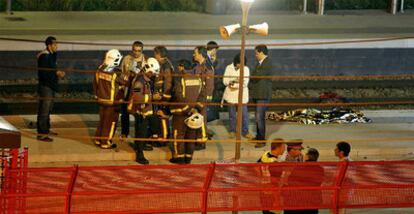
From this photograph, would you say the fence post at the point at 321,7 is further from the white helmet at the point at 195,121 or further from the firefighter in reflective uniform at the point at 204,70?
the white helmet at the point at 195,121

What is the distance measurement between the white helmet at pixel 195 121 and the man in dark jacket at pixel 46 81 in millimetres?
2147

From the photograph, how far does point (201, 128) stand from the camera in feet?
63.0

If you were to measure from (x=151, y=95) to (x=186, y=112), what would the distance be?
1.96 feet

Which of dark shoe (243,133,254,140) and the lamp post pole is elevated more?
the lamp post pole

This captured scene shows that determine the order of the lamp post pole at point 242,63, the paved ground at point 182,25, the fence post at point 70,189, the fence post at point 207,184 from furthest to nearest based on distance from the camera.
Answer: the paved ground at point 182,25 → the lamp post pole at point 242,63 → the fence post at point 207,184 → the fence post at point 70,189

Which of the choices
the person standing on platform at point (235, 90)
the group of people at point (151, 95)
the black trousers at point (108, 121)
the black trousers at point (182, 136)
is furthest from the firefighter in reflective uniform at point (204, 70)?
the black trousers at point (108, 121)

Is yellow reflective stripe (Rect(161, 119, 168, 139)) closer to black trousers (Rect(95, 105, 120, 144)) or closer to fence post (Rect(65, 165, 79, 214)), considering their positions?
black trousers (Rect(95, 105, 120, 144))

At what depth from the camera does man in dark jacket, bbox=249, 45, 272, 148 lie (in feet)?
65.7

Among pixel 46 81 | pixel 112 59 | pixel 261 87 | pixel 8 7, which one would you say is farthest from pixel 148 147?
pixel 8 7

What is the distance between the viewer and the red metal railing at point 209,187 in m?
14.3

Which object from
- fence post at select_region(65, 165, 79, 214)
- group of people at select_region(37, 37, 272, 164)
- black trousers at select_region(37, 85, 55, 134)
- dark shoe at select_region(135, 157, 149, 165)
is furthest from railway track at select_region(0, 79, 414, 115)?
fence post at select_region(65, 165, 79, 214)

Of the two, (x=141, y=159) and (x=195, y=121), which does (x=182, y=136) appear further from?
(x=141, y=159)

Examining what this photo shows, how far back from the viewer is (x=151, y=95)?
19.2 meters

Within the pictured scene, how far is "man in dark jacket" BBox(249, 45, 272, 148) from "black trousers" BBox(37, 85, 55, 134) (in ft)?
9.95
